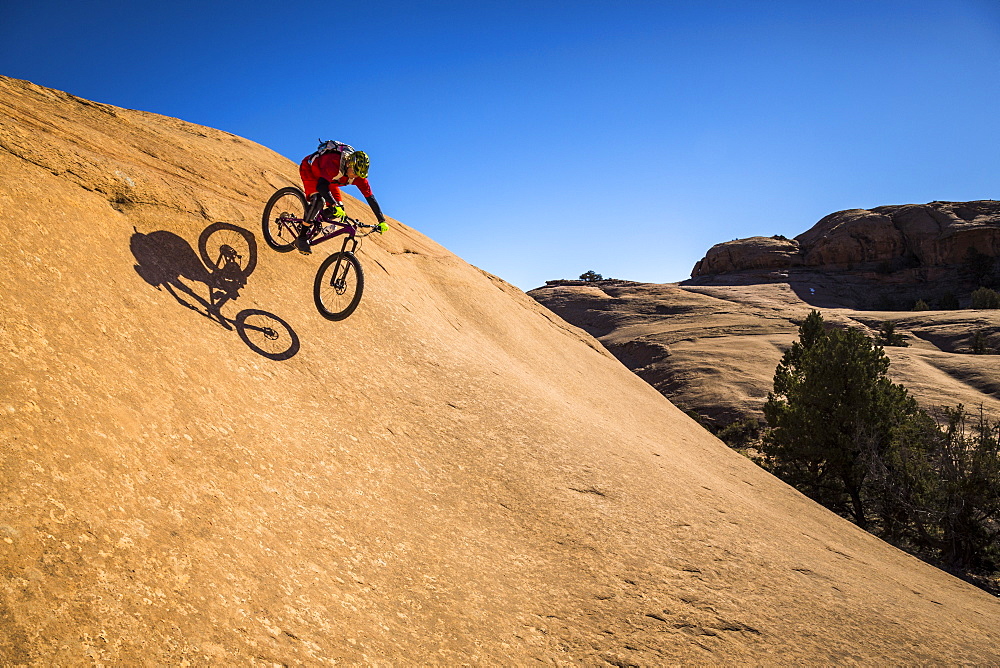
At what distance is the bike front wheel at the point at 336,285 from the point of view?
700 cm

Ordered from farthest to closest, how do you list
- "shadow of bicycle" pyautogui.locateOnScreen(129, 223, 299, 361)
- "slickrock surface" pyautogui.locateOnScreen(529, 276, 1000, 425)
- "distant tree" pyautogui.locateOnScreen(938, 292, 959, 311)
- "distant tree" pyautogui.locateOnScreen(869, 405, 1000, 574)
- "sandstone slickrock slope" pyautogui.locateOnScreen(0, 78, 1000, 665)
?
"distant tree" pyautogui.locateOnScreen(938, 292, 959, 311) → "slickrock surface" pyautogui.locateOnScreen(529, 276, 1000, 425) → "distant tree" pyautogui.locateOnScreen(869, 405, 1000, 574) → "shadow of bicycle" pyautogui.locateOnScreen(129, 223, 299, 361) → "sandstone slickrock slope" pyautogui.locateOnScreen(0, 78, 1000, 665)

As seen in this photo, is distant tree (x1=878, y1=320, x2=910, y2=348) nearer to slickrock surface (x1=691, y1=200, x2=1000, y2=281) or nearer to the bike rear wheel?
slickrock surface (x1=691, y1=200, x2=1000, y2=281)

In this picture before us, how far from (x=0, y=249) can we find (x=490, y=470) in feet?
15.3

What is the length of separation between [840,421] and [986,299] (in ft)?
133

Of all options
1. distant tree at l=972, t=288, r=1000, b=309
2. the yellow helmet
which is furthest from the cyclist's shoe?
distant tree at l=972, t=288, r=1000, b=309

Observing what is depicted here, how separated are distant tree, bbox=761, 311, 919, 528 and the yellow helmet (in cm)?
1502

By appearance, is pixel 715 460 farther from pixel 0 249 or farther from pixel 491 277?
pixel 0 249

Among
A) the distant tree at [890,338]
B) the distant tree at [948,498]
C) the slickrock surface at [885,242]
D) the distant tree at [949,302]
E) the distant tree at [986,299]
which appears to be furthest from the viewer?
the slickrock surface at [885,242]

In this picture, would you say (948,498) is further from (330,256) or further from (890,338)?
(890,338)

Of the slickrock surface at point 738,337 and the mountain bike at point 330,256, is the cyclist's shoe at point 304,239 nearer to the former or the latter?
the mountain bike at point 330,256

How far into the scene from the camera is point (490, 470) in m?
5.46

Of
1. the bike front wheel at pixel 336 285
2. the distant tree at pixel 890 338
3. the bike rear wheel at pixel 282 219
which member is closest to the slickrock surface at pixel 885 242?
the distant tree at pixel 890 338

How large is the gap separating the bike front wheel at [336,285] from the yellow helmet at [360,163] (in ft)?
3.56

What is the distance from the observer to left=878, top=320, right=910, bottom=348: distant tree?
34.7m
